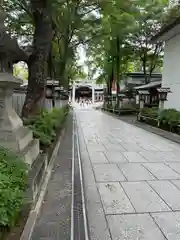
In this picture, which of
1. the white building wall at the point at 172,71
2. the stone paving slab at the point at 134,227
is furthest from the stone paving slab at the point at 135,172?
the white building wall at the point at 172,71

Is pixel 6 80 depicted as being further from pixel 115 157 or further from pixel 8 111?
pixel 115 157

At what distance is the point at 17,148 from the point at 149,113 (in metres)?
15.3

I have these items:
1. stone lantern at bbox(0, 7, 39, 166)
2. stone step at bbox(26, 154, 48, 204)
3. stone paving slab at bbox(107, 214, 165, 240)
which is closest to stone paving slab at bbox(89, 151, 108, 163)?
stone step at bbox(26, 154, 48, 204)

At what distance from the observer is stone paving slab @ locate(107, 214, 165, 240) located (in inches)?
143

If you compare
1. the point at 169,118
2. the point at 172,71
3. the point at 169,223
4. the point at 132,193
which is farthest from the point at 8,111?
the point at 172,71

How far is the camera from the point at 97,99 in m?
75.8

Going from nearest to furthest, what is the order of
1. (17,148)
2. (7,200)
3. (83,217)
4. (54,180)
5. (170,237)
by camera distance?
(7,200) < (170,237) < (83,217) < (17,148) < (54,180)

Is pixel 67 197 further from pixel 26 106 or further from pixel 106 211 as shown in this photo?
pixel 26 106

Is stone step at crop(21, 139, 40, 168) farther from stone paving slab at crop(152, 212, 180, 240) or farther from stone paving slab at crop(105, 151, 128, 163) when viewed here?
stone paving slab at crop(105, 151, 128, 163)

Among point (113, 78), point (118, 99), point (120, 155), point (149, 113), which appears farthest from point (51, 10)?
point (113, 78)

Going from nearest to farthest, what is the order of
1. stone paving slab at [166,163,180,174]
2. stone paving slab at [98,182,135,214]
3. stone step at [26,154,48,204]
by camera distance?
stone step at [26,154,48,204] < stone paving slab at [98,182,135,214] < stone paving slab at [166,163,180,174]

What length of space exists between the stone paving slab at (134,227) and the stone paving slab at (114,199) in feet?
0.77

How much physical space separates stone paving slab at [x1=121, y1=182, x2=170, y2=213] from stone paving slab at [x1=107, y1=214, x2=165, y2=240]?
0.31 meters

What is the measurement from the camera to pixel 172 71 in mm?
18875
